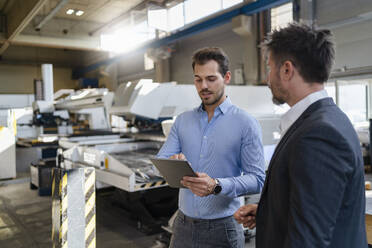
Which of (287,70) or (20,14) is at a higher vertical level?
(20,14)

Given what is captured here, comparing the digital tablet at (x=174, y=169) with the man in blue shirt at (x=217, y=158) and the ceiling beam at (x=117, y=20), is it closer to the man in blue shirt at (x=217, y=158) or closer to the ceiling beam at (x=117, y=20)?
the man in blue shirt at (x=217, y=158)

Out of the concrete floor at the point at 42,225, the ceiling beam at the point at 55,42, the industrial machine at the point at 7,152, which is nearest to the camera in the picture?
the concrete floor at the point at 42,225

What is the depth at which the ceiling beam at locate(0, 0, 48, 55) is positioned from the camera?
6891 mm

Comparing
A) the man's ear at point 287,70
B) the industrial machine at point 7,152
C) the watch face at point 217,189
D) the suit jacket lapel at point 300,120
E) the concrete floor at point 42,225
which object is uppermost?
the man's ear at point 287,70

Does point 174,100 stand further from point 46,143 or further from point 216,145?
point 46,143

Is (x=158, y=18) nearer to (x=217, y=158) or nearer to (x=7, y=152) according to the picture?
(x=7, y=152)

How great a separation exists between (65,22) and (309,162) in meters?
10.5

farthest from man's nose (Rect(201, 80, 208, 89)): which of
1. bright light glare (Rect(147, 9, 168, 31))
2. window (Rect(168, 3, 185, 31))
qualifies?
bright light glare (Rect(147, 9, 168, 31))

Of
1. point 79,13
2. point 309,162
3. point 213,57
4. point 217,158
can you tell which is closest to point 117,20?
point 79,13

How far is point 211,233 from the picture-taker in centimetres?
141

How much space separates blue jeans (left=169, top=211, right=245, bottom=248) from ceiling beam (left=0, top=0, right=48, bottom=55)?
6241 millimetres

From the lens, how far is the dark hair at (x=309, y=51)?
0.91m

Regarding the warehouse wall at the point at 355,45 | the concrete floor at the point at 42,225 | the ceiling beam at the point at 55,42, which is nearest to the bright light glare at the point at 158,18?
the ceiling beam at the point at 55,42

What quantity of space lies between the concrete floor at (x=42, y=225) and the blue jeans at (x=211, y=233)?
6.19ft
